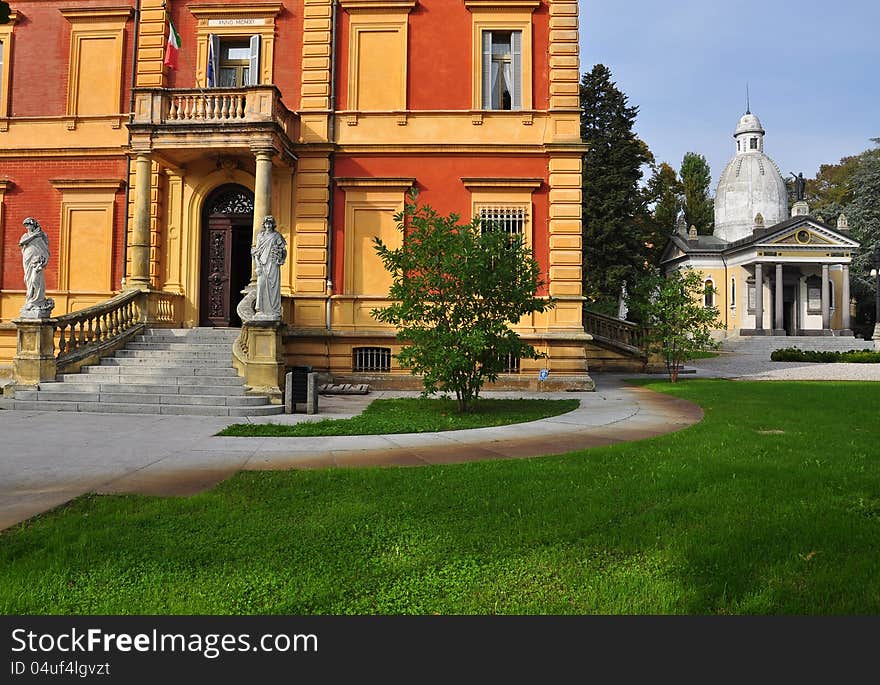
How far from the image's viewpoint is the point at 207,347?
14625 millimetres

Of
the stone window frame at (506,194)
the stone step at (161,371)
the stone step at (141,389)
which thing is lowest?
the stone step at (141,389)

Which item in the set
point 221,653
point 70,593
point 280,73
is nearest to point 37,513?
point 70,593

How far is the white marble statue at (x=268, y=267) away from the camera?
12820 mm

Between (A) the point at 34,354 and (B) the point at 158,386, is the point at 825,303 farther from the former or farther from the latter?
(A) the point at 34,354

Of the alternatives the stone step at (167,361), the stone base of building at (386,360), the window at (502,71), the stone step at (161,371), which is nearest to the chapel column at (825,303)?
the stone base of building at (386,360)

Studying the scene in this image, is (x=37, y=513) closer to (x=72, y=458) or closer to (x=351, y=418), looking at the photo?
(x=72, y=458)

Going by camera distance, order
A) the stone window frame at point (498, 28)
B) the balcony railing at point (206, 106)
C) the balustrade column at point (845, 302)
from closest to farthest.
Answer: the balcony railing at point (206, 106), the stone window frame at point (498, 28), the balustrade column at point (845, 302)

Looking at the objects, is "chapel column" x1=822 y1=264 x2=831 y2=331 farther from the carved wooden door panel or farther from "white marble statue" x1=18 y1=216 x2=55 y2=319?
"white marble statue" x1=18 y1=216 x2=55 y2=319

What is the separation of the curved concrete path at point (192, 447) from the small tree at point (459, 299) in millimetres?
1674

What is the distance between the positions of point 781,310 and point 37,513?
48749 mm

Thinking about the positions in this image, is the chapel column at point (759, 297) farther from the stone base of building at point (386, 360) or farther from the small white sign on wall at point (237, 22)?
the small white sign on wall at point (237, 22)

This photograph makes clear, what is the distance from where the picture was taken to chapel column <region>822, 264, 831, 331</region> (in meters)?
43.7

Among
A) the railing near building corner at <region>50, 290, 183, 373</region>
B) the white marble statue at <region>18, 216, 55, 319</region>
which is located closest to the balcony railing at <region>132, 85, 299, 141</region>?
the white marble statue at <region>18, 216, 55, 319</region>

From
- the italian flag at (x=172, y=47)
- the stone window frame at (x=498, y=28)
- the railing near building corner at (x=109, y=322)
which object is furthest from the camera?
the stone window frame at (x=498, y=28)
